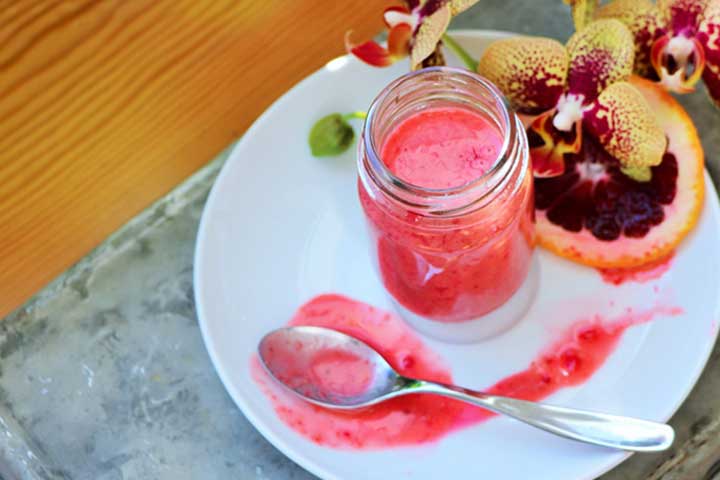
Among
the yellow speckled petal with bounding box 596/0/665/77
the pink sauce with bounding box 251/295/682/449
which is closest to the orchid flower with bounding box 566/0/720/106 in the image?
the yellow speckled petal with bounding box 596/0/665/77

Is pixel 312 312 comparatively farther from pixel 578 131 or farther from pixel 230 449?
pixel 578 131

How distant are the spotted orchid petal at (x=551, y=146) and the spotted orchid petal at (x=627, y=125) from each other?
2cm

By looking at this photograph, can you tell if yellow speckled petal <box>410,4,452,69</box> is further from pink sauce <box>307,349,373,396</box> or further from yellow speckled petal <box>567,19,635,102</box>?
pink sauce <box>307,349,373,396</box>

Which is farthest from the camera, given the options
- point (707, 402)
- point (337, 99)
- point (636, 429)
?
point (337, 99)

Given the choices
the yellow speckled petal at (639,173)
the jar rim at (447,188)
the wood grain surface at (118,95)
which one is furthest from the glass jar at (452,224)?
the wood grain surface at (118,95)

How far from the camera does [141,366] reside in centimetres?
92

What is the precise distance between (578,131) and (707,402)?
28 cm

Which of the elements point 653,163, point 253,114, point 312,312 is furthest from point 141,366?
point 653,163

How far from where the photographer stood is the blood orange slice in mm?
851

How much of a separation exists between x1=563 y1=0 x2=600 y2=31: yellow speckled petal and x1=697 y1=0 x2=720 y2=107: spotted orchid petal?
0.10 meters

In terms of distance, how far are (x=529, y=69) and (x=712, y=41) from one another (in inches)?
6.3

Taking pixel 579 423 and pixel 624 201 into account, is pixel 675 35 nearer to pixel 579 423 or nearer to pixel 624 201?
pixel 624 201

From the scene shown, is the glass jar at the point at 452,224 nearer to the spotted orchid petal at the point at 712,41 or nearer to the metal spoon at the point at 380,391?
the metal spoon at the point at 380,391

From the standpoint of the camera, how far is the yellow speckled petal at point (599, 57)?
0.81 m
